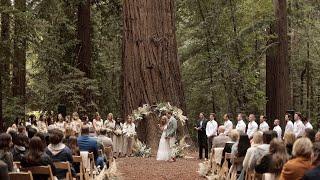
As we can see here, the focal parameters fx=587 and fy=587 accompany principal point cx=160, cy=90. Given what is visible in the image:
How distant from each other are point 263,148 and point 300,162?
250 centimetres

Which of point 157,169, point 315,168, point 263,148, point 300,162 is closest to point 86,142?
point 263,148

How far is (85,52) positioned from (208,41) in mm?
5607

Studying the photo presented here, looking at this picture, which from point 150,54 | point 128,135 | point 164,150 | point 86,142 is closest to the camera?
point 86,142

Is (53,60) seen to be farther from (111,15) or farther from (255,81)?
(255,81)

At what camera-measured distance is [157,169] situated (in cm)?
1559

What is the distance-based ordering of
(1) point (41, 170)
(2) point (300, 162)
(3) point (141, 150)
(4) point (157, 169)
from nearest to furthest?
(2) point (300, 162)
(1) point (41, 170)
(4) point (157, 169)
(3) point (141, 150)

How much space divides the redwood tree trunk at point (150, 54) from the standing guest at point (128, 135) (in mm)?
859

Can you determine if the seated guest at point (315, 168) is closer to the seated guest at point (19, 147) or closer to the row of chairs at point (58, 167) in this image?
the row of chairs at point (58, 167)

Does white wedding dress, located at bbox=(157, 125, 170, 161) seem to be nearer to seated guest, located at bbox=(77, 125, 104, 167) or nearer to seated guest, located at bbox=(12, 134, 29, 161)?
seated guest, located at bbox=(77, 125, 104, 167)

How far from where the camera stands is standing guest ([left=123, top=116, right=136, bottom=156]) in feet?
66.8

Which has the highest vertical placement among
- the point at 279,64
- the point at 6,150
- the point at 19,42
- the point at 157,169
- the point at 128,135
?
the point at 19,42

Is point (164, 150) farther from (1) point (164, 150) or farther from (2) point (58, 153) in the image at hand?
(2) point (58, 153)

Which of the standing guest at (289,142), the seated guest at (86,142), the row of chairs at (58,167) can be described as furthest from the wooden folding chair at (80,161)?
the standing guest at (289,142)

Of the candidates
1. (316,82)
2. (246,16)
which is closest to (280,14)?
(246,16)
